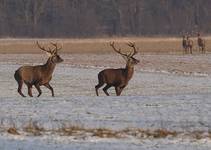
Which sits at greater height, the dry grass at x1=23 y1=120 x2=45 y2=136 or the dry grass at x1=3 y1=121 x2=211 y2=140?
the dry grass at x1=23 y1=120 x2=45 y2=136

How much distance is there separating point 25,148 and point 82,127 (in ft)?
7.95

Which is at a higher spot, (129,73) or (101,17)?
(101,17)

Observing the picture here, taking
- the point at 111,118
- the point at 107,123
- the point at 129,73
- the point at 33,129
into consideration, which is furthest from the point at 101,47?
the point at 33,129

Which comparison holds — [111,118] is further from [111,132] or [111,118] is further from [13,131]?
[13,131]

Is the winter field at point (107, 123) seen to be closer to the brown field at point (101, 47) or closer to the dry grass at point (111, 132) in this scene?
the dry grass at point (111, 132)

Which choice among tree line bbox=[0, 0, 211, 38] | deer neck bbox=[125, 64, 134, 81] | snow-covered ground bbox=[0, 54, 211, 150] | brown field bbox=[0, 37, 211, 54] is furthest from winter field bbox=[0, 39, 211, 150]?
tree line bbox=[0, 0, 211, 38]

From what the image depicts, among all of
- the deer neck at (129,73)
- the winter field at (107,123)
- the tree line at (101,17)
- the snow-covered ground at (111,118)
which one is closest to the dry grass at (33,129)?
the winter field at (107,123)

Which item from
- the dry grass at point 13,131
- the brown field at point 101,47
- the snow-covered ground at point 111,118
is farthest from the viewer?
the brown field at point 101,47

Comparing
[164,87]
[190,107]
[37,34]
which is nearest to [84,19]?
[37,34]

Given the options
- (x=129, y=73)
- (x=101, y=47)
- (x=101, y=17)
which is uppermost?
(x=101, y=17)

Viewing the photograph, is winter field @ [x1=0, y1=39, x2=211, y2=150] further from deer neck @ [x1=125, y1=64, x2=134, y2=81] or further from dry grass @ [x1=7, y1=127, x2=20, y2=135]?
deer neck @ [x1=125, y1=64, x2=134, y2=81]

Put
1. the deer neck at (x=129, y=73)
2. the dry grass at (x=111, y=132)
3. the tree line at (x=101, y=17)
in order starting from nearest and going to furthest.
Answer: the dry grass at (x=111, y=132)
the deer neck at (x=129, y=73)
the tree line at (x=101, y=17)

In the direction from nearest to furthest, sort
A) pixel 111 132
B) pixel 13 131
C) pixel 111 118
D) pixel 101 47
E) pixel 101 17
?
pixel 111 132 → pixel 13 131 → pixel 111 118 → pixel 101 47 → pixel 101 17

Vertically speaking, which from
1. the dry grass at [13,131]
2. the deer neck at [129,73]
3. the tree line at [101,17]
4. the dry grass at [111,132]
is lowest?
the dry grass at [111,132]
